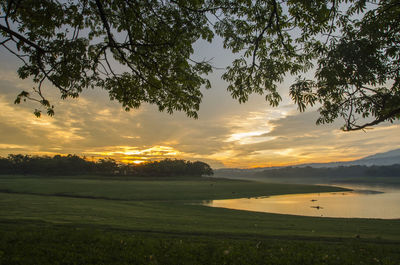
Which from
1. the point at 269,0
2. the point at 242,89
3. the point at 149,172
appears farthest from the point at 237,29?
the point at 149,172

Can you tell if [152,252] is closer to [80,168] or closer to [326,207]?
[326,207]

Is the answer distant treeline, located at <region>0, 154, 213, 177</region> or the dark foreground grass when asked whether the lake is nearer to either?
the dark foreground grass

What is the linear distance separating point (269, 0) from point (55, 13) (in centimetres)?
981

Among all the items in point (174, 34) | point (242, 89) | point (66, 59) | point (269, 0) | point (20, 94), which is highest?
point (269, 0)

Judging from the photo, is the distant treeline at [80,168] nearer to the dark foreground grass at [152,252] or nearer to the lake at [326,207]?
the lake at [326,207]

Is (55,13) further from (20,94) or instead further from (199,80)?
(199,80)

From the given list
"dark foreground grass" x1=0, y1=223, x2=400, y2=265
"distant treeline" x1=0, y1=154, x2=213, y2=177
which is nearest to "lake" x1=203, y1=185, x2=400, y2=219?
"dark foreground grass" x1=0, y1=223, x2=400, y2=265

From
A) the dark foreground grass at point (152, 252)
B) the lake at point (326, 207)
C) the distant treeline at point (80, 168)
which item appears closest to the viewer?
the dark foreground grass at point (152, 252)

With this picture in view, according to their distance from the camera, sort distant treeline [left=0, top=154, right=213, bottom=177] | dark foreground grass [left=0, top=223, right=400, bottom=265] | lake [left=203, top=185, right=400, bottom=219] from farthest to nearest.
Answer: distant treeline [left=0, top=154, right=213, bottom=177], lake [left=203, top=185, right=400, bottom=219], dark foreground grass [left=0, top=223, right=400, bottom=265]

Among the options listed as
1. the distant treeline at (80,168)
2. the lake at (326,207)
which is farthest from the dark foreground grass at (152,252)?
the distant treeline at (80,168)

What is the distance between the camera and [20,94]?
1107cm

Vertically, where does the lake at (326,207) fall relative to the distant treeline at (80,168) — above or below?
below

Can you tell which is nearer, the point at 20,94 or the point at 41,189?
the point at 20,94

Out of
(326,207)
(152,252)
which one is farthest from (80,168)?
(152,252)
